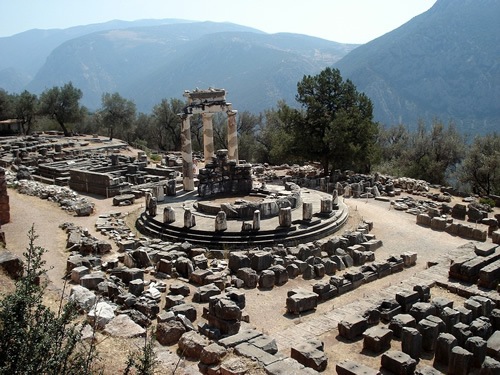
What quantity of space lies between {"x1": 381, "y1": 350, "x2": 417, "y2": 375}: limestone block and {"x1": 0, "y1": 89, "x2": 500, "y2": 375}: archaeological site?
0.04 m

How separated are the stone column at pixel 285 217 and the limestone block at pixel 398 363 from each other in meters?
10.7

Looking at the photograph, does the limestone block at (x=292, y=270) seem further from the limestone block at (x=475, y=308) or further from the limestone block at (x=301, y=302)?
the limestone block at (x=475, y=308)

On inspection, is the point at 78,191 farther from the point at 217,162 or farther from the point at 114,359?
the point at 114,359

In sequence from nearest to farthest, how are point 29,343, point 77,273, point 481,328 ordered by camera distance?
point 29,343, point 481,328, point 77,273

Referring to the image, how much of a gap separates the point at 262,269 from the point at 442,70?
127254 millimetres

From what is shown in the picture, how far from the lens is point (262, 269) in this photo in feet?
63.4

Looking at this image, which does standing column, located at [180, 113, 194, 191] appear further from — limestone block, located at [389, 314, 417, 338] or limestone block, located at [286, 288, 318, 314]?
limestone block, located at [389, 314, 417, 338]

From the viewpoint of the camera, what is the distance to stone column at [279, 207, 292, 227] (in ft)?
74.7

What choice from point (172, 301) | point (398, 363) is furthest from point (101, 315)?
point (398, 363)

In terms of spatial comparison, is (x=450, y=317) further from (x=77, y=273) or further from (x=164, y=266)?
(x=77, y=273)

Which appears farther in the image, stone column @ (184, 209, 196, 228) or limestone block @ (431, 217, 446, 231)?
limestone block @ (431, 217, 446, 231)

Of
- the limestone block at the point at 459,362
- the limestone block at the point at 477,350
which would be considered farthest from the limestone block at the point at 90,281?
the limestone block at the point at 477,350

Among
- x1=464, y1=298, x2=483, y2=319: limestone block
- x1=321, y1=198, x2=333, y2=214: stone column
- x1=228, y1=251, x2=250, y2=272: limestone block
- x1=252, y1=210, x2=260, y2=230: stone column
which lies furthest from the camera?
x1=321, y1=198, x2=333, y2=214: stone column

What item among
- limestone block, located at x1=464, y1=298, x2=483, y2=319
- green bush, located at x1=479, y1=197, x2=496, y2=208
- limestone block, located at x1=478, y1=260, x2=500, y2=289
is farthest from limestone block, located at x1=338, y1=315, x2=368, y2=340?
green bush, located at x1=479, y1=197, x2=496, y2=208
